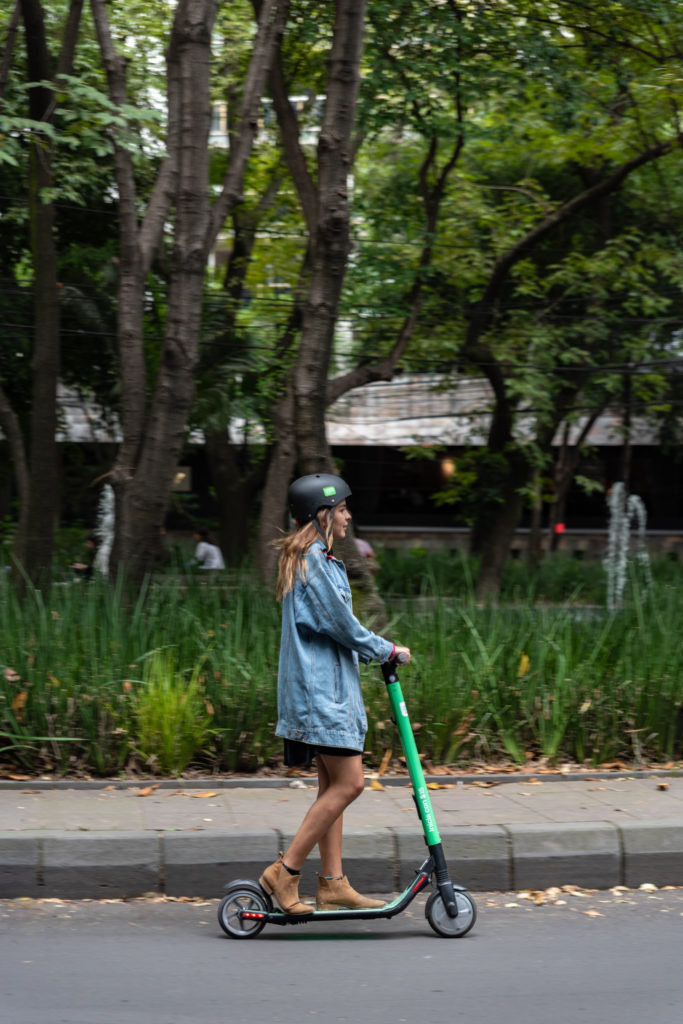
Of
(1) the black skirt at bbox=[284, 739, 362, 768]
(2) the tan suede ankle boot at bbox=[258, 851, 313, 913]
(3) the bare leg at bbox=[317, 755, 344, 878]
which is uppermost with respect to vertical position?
(1) the black skirt at bbox=[284, 739, 362, 768]

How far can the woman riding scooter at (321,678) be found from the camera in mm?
4246

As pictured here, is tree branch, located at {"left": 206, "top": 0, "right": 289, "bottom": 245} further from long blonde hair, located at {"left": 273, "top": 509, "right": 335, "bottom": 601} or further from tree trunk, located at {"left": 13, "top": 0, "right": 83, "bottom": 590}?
long blonde hair, located at {"left": 273, "top": 509, "right": 335, "bottom": 601}

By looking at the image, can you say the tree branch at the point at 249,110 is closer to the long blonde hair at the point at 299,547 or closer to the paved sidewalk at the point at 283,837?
the paved sidewalk at the point at 283,837

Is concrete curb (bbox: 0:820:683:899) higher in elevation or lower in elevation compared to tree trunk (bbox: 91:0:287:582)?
lower

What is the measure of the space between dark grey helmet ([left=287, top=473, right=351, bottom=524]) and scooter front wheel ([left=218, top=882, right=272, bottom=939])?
135 centimetres

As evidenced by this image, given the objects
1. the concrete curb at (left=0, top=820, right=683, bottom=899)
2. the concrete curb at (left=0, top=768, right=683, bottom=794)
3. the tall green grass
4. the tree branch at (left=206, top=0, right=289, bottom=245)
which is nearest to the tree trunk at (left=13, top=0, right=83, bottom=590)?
the tree branch at (left=206, top=0, right=289, bottom=245)

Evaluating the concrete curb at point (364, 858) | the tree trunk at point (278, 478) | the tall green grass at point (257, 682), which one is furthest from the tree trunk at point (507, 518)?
the concrete curb at point (364, 858)

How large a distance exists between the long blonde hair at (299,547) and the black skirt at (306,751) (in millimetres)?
548

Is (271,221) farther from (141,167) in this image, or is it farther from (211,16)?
(211,16)

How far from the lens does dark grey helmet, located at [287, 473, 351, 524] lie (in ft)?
14.4

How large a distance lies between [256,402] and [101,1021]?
38.9 ft

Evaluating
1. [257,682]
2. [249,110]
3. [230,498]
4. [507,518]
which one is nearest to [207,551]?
[230,498]

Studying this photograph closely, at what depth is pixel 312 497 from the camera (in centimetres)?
438

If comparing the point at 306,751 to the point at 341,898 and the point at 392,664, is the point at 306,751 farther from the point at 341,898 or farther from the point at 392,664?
the point at 341,898
